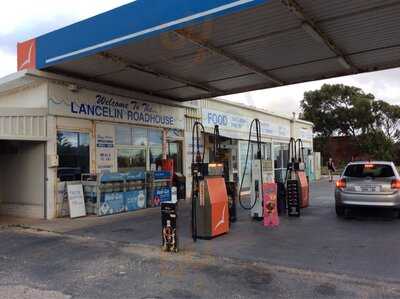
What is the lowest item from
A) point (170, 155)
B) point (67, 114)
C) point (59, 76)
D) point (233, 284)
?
point (233, 284)

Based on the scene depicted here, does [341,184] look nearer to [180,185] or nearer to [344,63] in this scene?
[344,63]

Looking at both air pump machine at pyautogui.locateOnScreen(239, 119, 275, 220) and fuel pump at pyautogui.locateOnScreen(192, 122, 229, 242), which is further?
air pump machine at pyautogui.locateOnScreen(239, 119, 275, 220)

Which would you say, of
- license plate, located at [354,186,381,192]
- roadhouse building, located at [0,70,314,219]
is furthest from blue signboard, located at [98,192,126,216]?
license plate, located at [354,186,381,192]

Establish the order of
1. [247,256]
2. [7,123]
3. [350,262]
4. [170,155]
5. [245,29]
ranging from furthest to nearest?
[170,155] → [7,123] → [245,29] → [247,256] → [350,262]

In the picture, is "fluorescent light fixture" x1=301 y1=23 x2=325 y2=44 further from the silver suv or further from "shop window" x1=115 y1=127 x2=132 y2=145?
"shop window" x1=115 y1=127 x2=132 y2=145

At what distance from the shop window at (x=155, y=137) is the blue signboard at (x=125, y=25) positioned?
5092mm

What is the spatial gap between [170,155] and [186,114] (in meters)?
2.01

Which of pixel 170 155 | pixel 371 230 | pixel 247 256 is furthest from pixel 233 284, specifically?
pixel 170 155

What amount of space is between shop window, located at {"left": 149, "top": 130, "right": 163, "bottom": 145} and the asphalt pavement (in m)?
5.40

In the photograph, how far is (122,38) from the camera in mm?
9742

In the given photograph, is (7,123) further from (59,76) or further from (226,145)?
(226,145)

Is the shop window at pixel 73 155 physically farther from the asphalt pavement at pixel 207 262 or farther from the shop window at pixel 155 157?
the shop window at pixel 155 157

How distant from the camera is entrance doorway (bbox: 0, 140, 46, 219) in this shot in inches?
481

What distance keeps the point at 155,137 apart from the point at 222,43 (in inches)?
259
